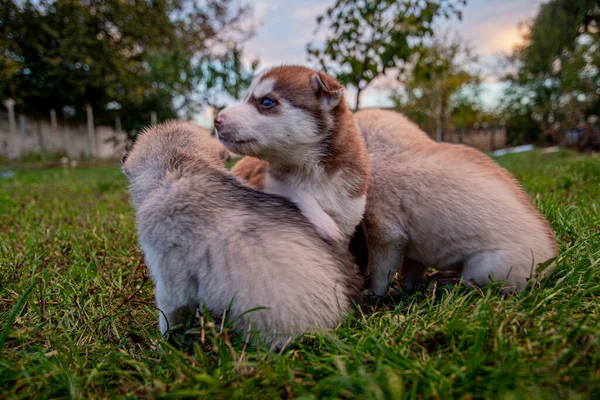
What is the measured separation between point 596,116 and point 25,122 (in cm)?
2808

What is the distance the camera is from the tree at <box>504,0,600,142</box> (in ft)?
67.7

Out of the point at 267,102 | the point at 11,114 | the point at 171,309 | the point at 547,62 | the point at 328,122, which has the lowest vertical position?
the point at 171,309

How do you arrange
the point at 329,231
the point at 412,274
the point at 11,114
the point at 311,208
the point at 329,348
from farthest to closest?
the point at 11,114 → the point at 412,274 → the point at 311,208 → the point at 329,231 → the point at 329,348

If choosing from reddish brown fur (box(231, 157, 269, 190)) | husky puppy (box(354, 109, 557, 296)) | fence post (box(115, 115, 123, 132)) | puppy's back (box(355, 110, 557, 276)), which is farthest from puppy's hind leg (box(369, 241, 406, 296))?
fence post (box(115, 115, 123, 132))

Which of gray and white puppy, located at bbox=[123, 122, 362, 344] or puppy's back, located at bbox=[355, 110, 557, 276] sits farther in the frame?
puppy's back, located at bbox=[355, 110, 557, 276]

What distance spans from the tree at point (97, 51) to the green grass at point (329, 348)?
55.1 ft

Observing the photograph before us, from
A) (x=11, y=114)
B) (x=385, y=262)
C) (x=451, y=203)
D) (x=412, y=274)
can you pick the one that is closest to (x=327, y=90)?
(x=451, y=203)

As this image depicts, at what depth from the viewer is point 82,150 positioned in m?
23.2

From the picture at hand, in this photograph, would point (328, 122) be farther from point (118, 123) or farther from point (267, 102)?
point (118, 123)

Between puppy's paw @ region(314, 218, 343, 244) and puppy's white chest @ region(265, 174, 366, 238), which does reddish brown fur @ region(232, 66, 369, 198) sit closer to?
puppy's white chest @ region(265, 174, 366, 238)

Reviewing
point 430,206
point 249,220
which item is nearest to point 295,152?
point 249,220

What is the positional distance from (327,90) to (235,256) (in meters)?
1.27

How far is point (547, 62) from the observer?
2588 cm

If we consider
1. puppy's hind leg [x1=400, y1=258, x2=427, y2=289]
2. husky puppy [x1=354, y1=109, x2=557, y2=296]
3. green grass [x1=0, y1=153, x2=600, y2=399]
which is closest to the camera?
green grass [x1=0, y1=153, x2=600, y2=399]
